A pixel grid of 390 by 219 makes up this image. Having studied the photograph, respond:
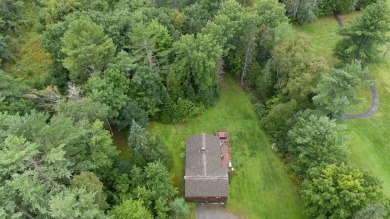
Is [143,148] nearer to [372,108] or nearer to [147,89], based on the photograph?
[147,89]

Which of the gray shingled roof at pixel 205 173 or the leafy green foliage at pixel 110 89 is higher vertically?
the leafy green foliage at pixel 110 89

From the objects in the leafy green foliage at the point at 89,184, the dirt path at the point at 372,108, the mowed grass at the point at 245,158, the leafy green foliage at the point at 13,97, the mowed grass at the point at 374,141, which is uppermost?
the leafy green foliage at the point at 13,97

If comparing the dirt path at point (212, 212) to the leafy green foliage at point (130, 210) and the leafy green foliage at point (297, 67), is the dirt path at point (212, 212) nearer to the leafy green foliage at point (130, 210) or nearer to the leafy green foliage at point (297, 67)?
the leafy green foliage at point (130, 210)

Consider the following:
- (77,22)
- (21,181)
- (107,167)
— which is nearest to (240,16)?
(77,22)

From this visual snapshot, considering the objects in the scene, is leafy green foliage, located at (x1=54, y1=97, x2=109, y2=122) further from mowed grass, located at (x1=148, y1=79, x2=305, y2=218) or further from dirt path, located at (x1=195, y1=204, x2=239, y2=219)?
dirt path, located at (x1=195, y1=204, x2=239, y2=219)

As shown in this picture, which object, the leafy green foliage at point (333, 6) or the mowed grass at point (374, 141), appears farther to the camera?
the leafy green foliage at point (333, 6)

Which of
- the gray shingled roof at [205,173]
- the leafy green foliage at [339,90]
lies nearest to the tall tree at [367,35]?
the leafy green foliage at [339,90]
